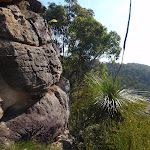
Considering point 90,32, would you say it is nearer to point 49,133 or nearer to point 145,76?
point 49,133

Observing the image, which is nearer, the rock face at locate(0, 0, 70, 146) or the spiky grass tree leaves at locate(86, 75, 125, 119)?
the rock face at locate(0, 0, 70, 146)

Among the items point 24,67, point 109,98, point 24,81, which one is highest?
point 24,67

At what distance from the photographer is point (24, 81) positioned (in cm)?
350

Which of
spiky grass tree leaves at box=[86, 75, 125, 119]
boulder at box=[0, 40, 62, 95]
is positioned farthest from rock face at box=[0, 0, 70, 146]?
spiky grass tree leaves at box=[86, 75, 125, 119]

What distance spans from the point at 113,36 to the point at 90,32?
200 cm

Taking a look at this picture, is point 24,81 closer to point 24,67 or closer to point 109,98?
point 24,67

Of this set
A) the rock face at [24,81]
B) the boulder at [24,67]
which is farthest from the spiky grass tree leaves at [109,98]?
the boulder at [24,67]

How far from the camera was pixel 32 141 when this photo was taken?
3248mm

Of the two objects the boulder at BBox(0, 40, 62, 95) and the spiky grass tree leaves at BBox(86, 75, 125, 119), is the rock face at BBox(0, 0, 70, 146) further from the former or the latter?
the spiky grass tree leaves at BBox(86, 75, 125, 119)

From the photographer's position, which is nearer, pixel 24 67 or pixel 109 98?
pixel 24 67

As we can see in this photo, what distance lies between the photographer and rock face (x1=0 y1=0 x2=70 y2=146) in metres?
3.26

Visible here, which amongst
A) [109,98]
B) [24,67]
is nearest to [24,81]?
[24,67]

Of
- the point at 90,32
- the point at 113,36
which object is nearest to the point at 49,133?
the point at 90,32

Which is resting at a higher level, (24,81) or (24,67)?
(24,67)
